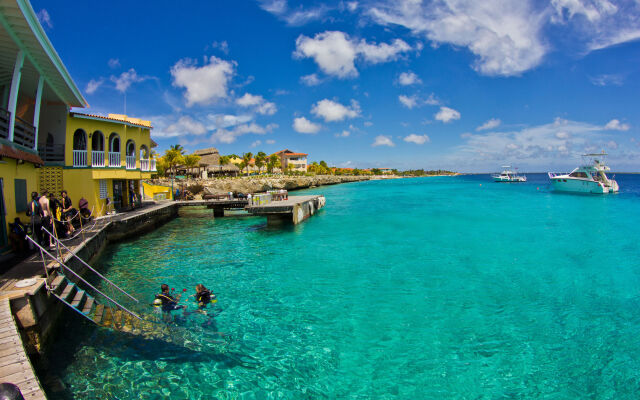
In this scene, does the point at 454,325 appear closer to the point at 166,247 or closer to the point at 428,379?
the point at 428,379

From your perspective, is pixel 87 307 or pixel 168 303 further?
pixel 168 303

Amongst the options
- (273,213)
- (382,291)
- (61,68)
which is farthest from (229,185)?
(382,291)

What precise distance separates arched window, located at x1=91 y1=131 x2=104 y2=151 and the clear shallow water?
24.0ft

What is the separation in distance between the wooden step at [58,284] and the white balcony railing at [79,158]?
535 inches

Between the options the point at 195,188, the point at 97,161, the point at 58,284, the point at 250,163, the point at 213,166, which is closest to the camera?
the point at 58,284

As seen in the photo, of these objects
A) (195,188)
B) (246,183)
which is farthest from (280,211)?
(246,183)

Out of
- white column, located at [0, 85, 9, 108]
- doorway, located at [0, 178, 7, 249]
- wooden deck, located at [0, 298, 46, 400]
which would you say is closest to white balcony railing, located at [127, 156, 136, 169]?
white column, located at [0, 85, 9, 108]

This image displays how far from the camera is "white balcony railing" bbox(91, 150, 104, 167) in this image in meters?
19.7

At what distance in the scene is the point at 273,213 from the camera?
24.7 m

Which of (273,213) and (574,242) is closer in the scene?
(574,242)

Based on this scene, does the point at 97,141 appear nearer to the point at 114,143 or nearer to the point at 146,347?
the point at 114,143

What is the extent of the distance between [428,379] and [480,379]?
115 centimetres

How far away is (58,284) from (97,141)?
52.9 feet

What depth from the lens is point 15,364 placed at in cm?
479
